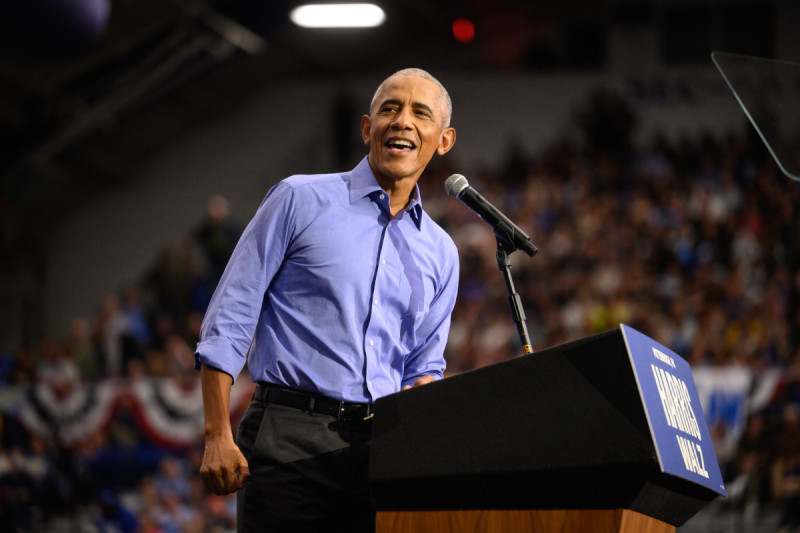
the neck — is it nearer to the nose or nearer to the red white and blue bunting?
the nose

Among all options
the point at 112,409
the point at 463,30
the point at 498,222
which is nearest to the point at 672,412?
the point at 498,222

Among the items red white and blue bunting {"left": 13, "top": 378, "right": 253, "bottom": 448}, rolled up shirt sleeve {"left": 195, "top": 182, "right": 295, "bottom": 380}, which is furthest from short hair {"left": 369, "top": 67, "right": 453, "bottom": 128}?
red white and blue bunting {"left": 13, "top": 378, "right": 253, "bottom": 448}

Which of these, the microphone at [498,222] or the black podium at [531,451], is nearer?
the black podium at [531,451]

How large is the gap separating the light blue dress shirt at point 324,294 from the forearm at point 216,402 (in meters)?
0.02

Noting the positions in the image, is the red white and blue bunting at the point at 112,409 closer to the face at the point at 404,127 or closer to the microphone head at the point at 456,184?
the face at the point at 404,127

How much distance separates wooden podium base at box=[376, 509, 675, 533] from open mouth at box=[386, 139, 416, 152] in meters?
0.81

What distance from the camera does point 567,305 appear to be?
8.27 meters

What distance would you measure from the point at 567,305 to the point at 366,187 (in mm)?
6297

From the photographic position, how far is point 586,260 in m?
8.70

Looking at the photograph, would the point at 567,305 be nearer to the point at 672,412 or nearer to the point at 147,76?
the point at 147,76

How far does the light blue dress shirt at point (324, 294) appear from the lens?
195 centimetres

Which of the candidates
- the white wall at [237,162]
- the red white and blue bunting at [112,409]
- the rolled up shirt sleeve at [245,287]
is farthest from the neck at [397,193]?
the white wall at [237,162]

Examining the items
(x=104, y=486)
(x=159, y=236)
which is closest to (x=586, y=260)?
(x=104, y=486)

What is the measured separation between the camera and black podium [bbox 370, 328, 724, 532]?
58.9 inches
